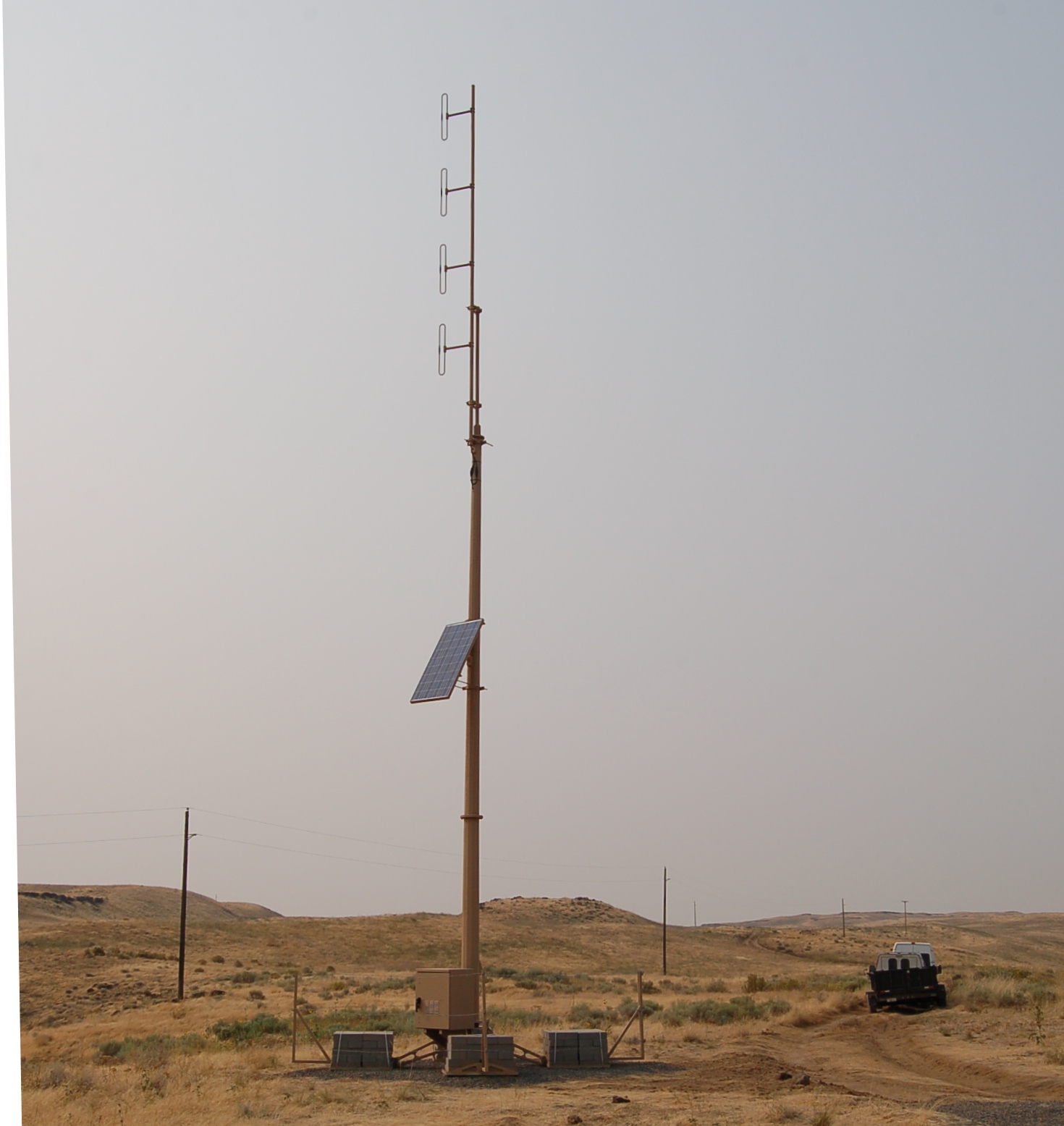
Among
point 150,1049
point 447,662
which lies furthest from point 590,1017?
point 447,662

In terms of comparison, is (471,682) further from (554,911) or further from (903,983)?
(554,911)

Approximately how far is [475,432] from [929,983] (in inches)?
968

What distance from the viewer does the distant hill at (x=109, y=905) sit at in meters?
114

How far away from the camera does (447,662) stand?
22469 millimetres

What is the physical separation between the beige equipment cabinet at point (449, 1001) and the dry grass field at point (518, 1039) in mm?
1048

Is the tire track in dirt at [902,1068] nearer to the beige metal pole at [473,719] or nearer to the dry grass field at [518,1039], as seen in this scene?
the dry grass field at [518,1039]

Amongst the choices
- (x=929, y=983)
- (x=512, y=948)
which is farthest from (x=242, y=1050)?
(x=512, y=948)

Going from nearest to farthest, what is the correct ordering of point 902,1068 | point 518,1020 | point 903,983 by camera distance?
point 902,1068 < point 518,1020 < point 903,983

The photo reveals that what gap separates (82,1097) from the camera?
18.9 metres

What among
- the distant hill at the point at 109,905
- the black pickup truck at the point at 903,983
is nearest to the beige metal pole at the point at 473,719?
the black pickup truck at the point at 903,983

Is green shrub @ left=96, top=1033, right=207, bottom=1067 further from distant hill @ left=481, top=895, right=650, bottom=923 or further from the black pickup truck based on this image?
distant hill @ left=481, top=895, right=650, bottom=923

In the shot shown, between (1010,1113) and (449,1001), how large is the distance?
9334mm

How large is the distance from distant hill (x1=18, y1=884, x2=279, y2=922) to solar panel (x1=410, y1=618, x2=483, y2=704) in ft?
304

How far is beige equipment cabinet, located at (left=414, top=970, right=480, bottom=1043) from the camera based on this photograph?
818 inches
